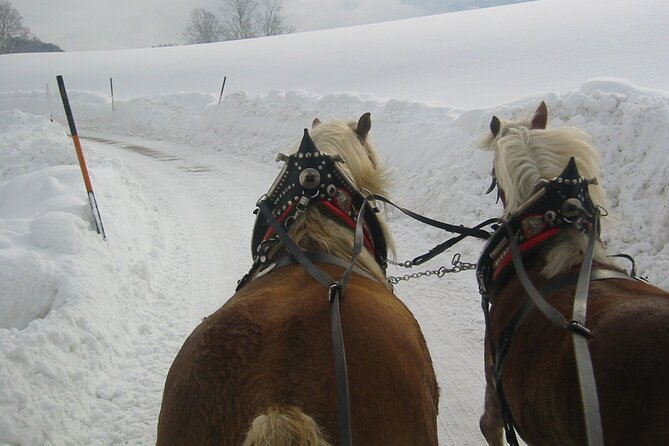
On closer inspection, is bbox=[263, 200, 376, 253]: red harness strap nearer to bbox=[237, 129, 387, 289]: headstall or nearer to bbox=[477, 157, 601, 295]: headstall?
bbox=[237, 129, 387, 289]: headstall

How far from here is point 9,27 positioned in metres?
51.7

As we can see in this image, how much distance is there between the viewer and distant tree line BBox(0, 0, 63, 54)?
5022cm

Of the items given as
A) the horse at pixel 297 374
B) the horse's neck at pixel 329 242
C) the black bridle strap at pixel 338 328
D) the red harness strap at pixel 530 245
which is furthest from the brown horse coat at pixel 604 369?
the black bridle strap at pixel 338 328

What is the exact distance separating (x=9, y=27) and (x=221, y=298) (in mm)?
61091

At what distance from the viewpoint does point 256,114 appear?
46.1ft

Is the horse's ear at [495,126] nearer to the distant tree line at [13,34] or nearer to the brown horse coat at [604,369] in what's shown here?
the brown horse coat at [604,369]

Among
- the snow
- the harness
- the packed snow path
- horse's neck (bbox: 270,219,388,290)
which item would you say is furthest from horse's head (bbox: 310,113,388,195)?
the packed snow path

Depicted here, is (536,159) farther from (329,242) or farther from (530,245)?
(329,242)

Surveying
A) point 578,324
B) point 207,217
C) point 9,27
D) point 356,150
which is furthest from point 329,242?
point 9,27

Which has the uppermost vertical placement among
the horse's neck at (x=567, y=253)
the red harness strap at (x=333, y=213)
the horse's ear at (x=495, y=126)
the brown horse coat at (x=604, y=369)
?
the horse's ear at (x=495, y=126)

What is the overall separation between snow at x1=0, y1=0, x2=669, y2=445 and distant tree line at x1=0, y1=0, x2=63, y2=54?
45.9 metres

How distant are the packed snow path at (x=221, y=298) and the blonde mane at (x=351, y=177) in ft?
4.33

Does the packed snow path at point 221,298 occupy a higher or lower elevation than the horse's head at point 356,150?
lower

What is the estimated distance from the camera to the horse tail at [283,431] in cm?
120
